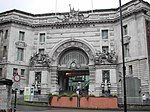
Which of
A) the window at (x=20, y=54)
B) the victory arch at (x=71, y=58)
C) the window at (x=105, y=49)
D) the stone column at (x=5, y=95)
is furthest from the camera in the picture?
the window at (x=20, y=54)

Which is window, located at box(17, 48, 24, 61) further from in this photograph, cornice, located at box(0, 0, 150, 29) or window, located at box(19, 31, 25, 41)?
cornice, located at box(0, 0, 150, 29)

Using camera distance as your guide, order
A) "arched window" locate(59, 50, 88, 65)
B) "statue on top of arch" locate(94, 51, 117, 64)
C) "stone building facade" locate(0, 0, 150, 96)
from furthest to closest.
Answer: "arched window" locate(59, 50, 88, 65), "statue on top of arch" locate(94, 51, 117, 64), "stone building facade" locate(0, 0, 150, 96)

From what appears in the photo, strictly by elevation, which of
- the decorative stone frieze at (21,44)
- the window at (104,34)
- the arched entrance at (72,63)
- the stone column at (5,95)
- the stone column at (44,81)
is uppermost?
the window at (104,34)

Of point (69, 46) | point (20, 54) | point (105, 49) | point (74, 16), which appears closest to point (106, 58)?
point (105, 49)

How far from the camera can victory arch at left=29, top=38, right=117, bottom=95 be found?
4091 centimetres

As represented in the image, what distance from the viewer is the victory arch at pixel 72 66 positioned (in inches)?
1610

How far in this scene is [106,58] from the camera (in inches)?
1623

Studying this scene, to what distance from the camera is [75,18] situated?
148ft

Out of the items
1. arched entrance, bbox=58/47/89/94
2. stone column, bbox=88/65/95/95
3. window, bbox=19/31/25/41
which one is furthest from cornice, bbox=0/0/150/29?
stone column, bbox=88/65/95/95

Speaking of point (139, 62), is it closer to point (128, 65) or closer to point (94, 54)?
point (128, 65)

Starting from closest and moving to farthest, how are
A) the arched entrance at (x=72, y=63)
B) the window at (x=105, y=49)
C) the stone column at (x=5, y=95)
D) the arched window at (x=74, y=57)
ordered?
the stone column at (x=5, y=95) < the window at (x=105, y=49) < the arched entrance at (x=72, y=63) < the arched window at (x=74, y=57)

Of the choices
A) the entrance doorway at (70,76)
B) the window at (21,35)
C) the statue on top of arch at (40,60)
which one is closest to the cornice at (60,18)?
the window at (21,35)

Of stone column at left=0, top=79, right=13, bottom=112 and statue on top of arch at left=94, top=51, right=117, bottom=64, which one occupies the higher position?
statue on top of arch at left=94, top=51, right=117, bottom=64

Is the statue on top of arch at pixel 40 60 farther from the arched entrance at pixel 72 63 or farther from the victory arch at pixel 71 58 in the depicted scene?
the arched entrance at pixel 72 63
